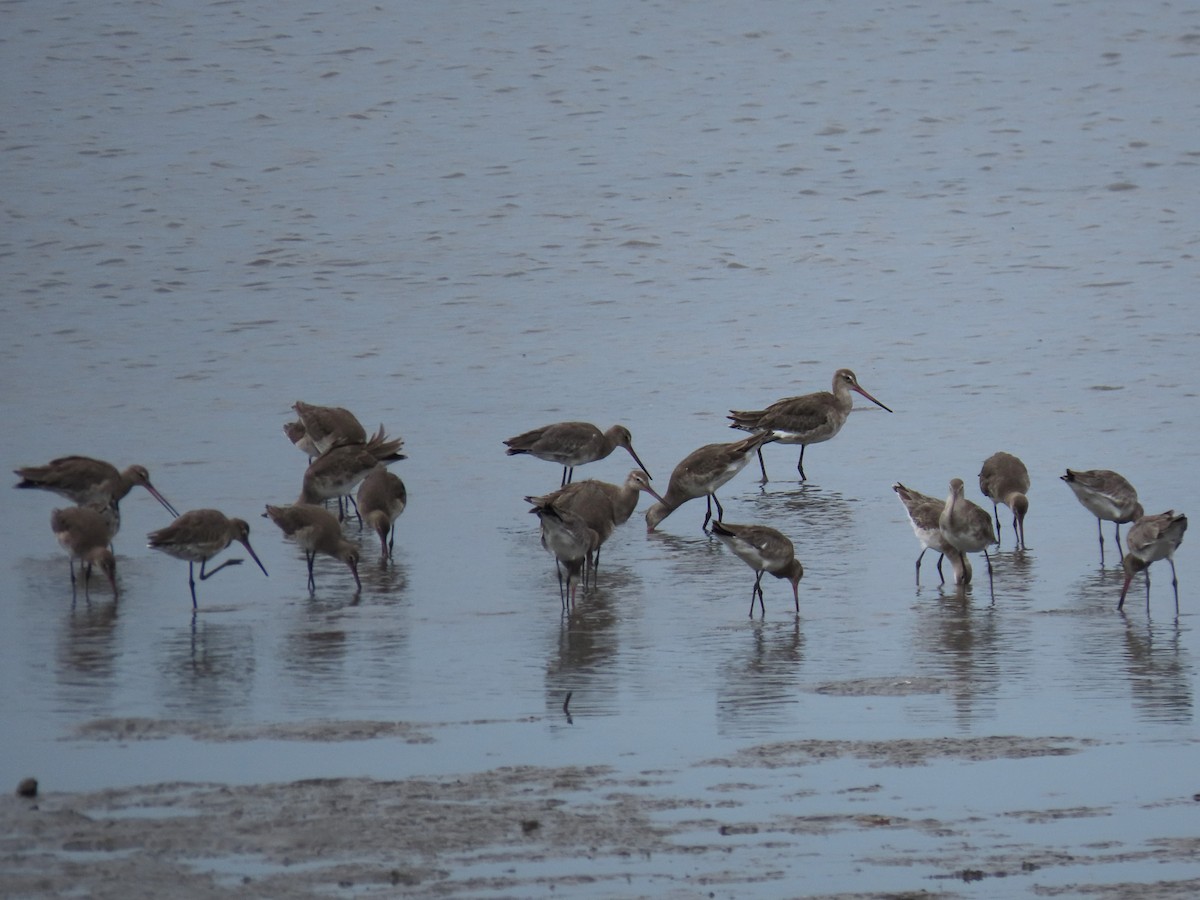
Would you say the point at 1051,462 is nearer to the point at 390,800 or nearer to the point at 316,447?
the point at 316,447

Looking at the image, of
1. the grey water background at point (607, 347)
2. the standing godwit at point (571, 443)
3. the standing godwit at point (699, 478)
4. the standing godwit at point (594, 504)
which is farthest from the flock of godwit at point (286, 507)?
the standing godwit at point (699, 478)

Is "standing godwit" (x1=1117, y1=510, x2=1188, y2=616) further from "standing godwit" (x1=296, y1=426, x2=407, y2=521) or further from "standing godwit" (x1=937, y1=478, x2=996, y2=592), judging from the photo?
"standing godwit" (x1=296, y1=426, x2=407, y2=521)

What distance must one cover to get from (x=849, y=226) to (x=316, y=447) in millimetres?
10090

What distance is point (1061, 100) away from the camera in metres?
27.7

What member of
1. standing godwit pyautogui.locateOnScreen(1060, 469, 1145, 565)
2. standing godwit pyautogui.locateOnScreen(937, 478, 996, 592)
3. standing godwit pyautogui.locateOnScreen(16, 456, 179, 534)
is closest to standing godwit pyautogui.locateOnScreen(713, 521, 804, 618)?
standing godwit pyautogui.locateOnScreen(937, 478, 996, 592)

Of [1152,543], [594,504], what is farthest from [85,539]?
[1152,543]

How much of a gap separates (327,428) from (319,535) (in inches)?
103

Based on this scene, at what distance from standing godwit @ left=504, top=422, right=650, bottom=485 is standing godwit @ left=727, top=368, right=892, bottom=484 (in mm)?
1023

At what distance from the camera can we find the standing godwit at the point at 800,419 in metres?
13.7

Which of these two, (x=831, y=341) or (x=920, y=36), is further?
(x=920, y=36)

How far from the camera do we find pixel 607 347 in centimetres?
1717

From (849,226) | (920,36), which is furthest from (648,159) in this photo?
(920,36)

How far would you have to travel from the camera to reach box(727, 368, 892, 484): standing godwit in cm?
1372

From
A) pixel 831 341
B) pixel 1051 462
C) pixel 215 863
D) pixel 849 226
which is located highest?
pixel 849 226
